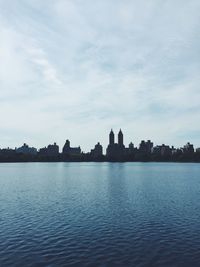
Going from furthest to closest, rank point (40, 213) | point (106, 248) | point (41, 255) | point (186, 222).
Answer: point (40, 213)
point (186, 222)
point (106, 248)
point (41, 255)

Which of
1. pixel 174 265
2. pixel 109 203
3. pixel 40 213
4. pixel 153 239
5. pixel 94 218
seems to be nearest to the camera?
pixel 174 265

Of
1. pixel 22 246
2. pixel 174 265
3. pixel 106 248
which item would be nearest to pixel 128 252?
pixel 106 248

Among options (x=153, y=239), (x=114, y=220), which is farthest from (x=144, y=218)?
(x=153, y=239)

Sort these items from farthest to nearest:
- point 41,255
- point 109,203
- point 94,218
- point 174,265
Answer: point 109,203 < point 94,218 < point 41,255 < point 174,265

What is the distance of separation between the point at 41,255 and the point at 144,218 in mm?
22785

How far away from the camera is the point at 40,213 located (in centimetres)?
5381

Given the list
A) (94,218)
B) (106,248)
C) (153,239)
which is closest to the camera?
A: (106,248)

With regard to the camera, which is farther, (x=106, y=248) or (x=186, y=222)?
(x=186, y=222)

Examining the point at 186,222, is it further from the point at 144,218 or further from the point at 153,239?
the point at 153,239

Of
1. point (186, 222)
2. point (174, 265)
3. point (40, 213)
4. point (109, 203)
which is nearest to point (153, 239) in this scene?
point (174, 265)

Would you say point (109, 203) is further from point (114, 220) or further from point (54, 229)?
point (54, 229)

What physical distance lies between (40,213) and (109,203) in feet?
58.0

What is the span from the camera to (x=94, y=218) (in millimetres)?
49719

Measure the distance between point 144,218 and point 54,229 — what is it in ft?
52.2
